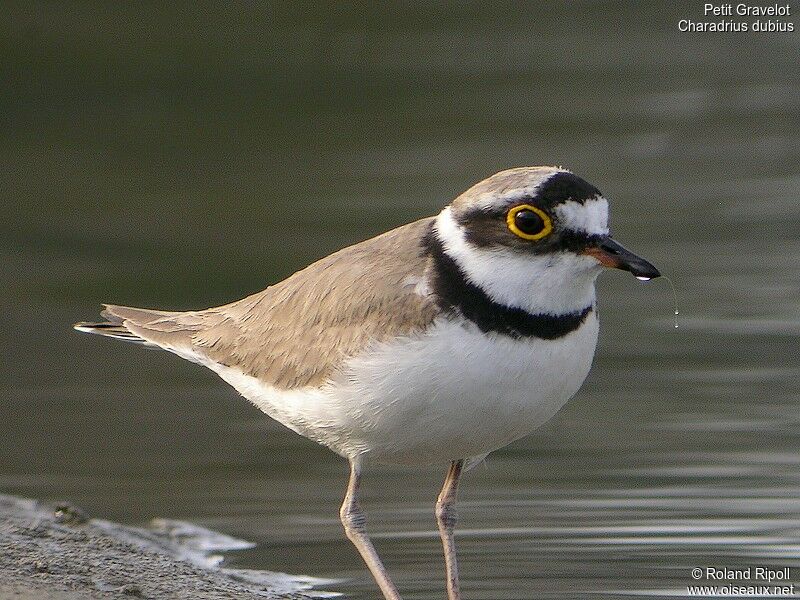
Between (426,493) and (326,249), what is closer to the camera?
(426,493)

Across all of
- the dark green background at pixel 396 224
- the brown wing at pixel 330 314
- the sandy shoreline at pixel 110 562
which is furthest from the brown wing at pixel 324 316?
the dark green background at pixel 396 224

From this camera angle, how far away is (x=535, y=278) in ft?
23.1

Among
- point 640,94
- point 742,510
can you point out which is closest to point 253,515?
point 742,510

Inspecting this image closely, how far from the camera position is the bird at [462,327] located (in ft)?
23.0

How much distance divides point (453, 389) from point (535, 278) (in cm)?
57

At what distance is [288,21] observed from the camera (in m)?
24.7

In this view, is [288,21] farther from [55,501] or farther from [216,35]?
[55,501]

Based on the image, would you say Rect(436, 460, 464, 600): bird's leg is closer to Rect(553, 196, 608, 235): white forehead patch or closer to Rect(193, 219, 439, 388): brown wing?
Rect(193, 219, 439, 388): brown wing

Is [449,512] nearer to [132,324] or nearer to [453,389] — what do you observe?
[453,389]

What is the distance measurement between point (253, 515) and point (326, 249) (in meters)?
6.34

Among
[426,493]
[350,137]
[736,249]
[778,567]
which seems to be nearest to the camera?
[778,567]

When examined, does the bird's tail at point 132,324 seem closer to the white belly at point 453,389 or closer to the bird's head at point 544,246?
the white belly at point 453,389

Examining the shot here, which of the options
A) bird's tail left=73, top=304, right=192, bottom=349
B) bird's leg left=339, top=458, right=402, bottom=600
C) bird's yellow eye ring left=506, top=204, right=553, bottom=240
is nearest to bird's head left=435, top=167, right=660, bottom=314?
bird's yellow eye ring left=506, top=204, right=553, bottom=240

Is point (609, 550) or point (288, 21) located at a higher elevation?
point (288, 21)
